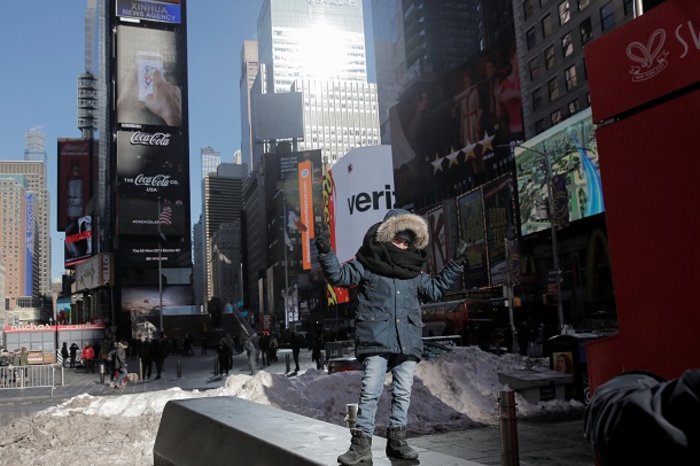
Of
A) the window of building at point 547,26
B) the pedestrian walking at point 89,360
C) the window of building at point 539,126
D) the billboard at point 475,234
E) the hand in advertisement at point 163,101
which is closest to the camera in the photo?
the pedestrian walking at point 89,360

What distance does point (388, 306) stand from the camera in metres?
4.58

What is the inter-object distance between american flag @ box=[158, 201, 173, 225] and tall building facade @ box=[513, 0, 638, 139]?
154 ft

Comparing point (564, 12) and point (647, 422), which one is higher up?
point (564, 12)

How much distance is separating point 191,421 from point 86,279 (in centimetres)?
8900

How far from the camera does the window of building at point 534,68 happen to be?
172 ft

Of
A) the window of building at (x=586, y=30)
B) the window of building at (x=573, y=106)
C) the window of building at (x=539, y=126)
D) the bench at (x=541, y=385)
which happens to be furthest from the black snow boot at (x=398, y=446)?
the window of building at (x=539, y=126)

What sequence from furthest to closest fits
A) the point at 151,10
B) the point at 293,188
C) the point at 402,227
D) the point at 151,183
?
the point at 293,188 < the point at 151,10 < the point at 151,183 < the point at 402,227

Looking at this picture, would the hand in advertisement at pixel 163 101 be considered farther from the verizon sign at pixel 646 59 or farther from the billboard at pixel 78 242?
the verizon sign at pixel 646 59

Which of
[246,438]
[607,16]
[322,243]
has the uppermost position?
[607,16]

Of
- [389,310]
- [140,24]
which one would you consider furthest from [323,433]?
[140,24]

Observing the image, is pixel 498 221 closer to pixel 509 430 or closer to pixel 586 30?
pixel 586 30

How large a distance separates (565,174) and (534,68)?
48.0ft

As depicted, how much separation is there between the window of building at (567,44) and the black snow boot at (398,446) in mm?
48252

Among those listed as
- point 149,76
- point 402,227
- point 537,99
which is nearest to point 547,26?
point 537,99
